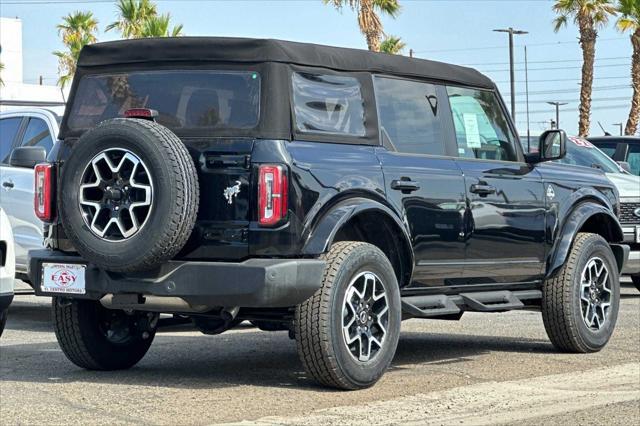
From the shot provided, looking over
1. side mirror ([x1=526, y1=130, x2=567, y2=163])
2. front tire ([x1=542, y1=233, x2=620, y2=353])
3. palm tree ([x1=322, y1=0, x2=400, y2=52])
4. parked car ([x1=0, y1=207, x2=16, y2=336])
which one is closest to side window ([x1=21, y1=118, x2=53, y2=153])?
parked car ([x1=0, y1=207, x2=16, y2=336])

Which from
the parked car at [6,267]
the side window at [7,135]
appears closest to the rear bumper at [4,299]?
the parked car at [6,267]

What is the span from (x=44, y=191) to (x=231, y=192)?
1417 mm

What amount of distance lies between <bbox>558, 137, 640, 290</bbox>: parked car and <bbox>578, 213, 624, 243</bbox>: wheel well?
427 cm

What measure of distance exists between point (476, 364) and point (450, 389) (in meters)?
1.33

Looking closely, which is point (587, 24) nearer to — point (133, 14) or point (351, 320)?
point (133, 14)

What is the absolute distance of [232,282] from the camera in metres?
7.65

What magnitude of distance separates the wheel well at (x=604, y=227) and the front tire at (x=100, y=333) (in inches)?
148

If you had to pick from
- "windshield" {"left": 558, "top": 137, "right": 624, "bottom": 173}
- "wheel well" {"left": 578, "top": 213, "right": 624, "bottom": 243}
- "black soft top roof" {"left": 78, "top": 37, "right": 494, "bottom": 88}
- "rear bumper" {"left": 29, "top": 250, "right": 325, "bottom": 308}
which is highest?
"black soft top roof" {"left": 78, "top": 37, "right": 494, "bottom": 88}

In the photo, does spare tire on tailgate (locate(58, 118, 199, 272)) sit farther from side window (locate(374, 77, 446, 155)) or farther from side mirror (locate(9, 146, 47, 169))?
side mirror (locate(9, 146, 47, 169))

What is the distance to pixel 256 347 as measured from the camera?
34.8 feet

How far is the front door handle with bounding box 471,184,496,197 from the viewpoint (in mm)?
9336

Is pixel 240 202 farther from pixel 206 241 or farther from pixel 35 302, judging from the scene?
pixel 35 302

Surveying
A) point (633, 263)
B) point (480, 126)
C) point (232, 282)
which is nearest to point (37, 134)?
point (480, 126)

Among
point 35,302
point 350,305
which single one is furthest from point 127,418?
point 35,302
